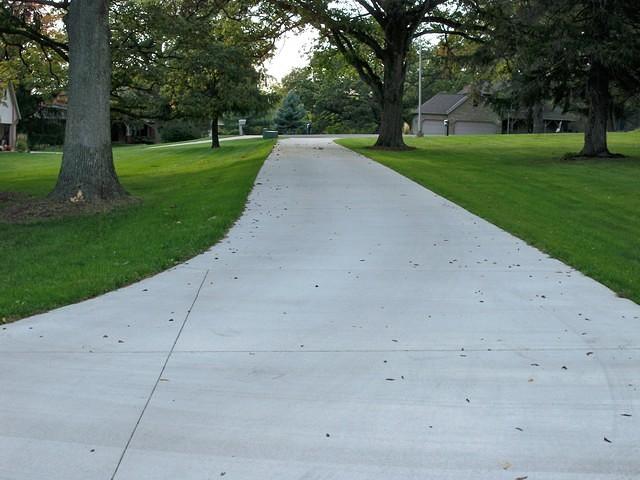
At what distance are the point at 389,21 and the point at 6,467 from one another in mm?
27764

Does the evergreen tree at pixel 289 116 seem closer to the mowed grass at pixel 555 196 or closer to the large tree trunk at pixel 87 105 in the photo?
the mowed grass at pixel 555 196

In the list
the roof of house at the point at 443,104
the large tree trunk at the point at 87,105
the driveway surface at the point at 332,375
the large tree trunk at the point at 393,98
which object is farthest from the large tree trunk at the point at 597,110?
the roof of house at the point at 443,104

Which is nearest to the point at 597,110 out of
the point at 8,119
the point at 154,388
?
the point at 154,388

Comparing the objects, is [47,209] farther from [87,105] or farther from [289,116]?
[289,116]

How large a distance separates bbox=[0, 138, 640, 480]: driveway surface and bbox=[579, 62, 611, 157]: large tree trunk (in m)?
18.4

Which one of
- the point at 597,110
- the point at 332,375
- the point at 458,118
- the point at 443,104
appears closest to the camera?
the point at 332,375

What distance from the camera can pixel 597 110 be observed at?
24984 mm

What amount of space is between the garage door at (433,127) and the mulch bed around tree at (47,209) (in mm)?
54113

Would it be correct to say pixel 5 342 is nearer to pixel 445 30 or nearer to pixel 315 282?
pixel 315 282

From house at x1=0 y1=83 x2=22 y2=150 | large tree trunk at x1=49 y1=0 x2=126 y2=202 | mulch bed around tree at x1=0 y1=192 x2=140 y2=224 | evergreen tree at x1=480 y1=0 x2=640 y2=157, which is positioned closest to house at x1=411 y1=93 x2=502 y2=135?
house at x1=0 y1=83 x2=22 y2=150

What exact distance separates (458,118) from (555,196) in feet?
168

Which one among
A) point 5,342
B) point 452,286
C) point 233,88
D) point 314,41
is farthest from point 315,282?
point 314,41

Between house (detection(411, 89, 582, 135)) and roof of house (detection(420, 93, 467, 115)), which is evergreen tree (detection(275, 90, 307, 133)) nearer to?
house (detection(411, 89, 582, 135))

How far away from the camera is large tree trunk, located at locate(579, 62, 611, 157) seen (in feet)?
80.2
